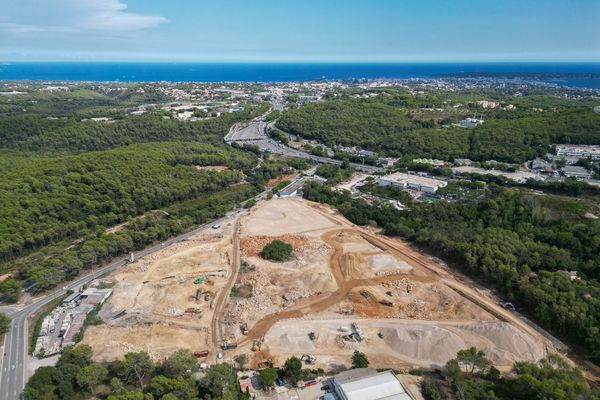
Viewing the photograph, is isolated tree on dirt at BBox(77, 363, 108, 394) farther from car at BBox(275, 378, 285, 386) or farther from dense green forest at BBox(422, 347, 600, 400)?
dense green forest at BBox(422, 347, 600, 400)

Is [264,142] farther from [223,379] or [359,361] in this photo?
[223,379]

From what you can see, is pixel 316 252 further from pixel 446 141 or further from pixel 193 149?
pixel 446 141

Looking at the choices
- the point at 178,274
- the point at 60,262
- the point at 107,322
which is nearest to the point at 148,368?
the point at 107,322

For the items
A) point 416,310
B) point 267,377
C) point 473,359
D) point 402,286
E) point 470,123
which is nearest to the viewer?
point 267,377

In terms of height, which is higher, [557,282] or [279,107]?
[279,107]

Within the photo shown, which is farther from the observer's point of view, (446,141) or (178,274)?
(446,141)

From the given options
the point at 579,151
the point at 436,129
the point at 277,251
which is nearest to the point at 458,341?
the point at 277,251

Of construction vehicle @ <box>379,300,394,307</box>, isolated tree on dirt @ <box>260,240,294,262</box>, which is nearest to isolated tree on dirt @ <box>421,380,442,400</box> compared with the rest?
construction vehicle @ <box>379,300,394,307</box>
